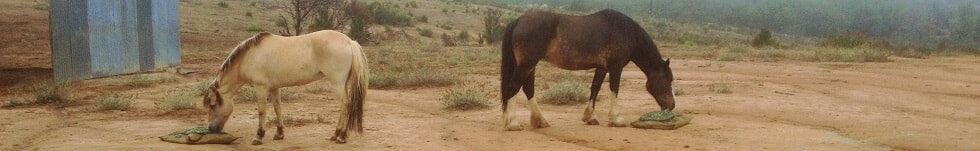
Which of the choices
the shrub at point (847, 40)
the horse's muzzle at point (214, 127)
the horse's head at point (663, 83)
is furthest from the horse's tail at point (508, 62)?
the shrub at point (847, 40)

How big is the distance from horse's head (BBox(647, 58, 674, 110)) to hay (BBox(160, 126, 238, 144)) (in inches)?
167

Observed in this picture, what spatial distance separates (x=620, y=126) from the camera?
31.6 feet

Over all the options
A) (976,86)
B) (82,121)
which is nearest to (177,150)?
(82,121)

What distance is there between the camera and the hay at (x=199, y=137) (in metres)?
8.08

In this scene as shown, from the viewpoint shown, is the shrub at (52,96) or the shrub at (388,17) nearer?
the shrub at (52,96)

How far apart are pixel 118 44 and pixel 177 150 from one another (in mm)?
8566

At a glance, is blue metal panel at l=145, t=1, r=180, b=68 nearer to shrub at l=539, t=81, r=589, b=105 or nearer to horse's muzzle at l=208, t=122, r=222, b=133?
shrub at l=539, t=81, r=589, b=105

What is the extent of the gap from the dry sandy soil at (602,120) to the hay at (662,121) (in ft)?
0.39

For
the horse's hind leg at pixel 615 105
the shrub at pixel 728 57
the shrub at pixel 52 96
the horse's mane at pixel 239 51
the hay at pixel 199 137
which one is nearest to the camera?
the hay at pixel 199 137

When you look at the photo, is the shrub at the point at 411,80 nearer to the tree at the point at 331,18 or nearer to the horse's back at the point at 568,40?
the horse's back at the point at 568,40

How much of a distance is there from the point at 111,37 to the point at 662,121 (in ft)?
32.7

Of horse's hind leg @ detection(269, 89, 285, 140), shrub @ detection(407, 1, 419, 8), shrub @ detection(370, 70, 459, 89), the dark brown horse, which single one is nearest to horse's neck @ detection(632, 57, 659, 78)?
the dark brown horse

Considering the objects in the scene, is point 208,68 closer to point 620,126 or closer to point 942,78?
point 620,126

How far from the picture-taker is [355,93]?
809cm
